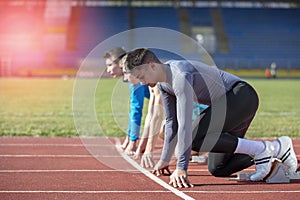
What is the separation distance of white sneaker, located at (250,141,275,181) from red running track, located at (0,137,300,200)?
0.10m

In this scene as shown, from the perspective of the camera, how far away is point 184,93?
5125 mm

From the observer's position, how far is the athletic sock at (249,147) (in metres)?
5.60

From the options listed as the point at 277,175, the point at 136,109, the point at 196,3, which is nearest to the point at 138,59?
the point at 277,175

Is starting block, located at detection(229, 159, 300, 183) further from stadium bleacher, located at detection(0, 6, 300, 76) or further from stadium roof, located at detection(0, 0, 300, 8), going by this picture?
stadium roof, located at detection(0, 0, 300, 8)

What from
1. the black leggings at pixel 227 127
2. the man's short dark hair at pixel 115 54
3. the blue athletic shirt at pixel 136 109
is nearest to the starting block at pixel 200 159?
the blue athletic shirt at pixel 136 109

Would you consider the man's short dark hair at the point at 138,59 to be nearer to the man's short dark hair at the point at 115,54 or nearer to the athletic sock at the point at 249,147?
the athletic sock at the point at 249,147

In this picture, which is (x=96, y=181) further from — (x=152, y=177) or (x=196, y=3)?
(x=196, y=3)

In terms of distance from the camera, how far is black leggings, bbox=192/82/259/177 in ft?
18.2

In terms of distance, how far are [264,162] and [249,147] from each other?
0.23 m

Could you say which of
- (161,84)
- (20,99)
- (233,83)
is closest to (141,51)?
(161,84)

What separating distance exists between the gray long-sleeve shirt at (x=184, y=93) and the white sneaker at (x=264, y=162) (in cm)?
69

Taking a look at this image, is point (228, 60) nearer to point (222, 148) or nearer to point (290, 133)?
point (290, 133)

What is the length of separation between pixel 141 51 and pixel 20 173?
2073mm

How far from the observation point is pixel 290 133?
1027cm
